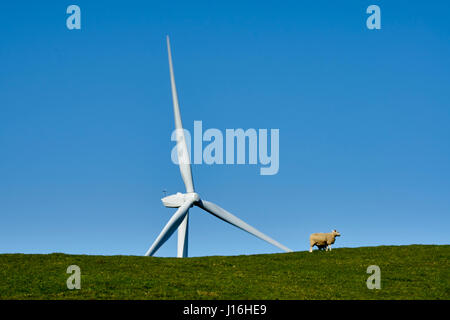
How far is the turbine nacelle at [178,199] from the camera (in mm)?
55681

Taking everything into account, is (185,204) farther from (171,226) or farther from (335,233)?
(335,233)

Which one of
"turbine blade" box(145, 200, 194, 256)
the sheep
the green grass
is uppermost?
"turbine blade" box(145, 200, 194, 256)

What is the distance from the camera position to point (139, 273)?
34500mm

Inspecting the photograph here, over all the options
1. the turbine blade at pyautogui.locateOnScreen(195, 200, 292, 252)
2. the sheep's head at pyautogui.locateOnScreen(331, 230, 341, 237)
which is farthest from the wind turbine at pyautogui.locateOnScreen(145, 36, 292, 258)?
the sheep's head at pyautogui.locateOnScreen(331, 230, 341, 237)

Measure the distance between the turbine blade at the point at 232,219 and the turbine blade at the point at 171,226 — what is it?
1.76 metres

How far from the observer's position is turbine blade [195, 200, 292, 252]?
56625mm

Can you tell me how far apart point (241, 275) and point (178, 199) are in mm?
23079

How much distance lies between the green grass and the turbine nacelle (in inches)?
565

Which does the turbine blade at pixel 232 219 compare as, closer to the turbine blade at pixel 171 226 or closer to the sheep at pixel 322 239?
the turbine blade at pixel 171 226

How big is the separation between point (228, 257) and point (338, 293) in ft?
45.8

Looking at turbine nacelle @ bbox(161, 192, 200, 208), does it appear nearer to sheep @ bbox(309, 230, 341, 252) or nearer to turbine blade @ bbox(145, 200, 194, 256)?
turbine blade @ bbox(145, 200, 194, 256)
